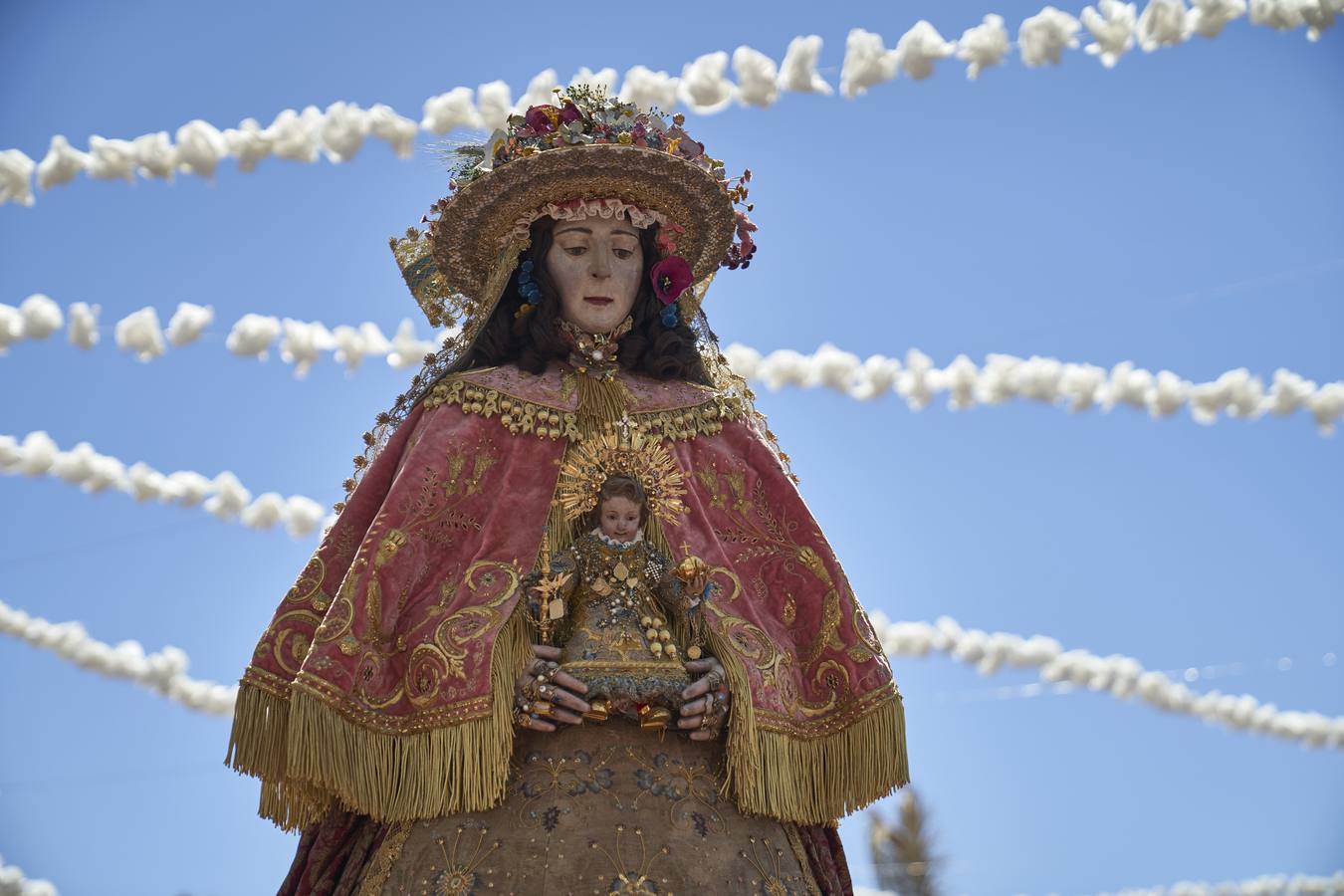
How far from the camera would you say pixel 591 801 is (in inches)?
266

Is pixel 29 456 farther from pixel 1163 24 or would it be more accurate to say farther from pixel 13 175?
pixel 1163 24

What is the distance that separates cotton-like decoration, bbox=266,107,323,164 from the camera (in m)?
13.6

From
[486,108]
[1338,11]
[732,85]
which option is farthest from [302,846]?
[1338,11]

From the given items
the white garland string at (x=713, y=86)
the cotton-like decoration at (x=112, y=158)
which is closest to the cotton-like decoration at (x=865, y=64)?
the white garland string at (x=713, y=86)

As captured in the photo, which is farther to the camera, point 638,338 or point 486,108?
point 486,108

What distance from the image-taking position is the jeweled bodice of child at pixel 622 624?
6840 millimetres

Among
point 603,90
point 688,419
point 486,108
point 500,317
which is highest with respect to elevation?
point 486,108

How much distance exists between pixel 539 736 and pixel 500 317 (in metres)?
2.03

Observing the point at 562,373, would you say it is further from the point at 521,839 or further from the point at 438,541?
the point at 521,839

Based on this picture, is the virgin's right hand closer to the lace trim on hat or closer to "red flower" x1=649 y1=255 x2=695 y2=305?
"red flower" x1=649 y1=255 x2=695 y2=305

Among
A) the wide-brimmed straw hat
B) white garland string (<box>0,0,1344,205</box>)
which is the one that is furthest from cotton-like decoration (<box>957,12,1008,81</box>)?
the wide-brimmed straw hat

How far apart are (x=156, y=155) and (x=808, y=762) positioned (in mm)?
8541

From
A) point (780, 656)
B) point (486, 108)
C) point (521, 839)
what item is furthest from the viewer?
point (486, 108)

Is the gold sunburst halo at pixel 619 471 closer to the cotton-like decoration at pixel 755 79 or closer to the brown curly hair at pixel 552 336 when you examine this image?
the brown curly hair at pixel 552 336
